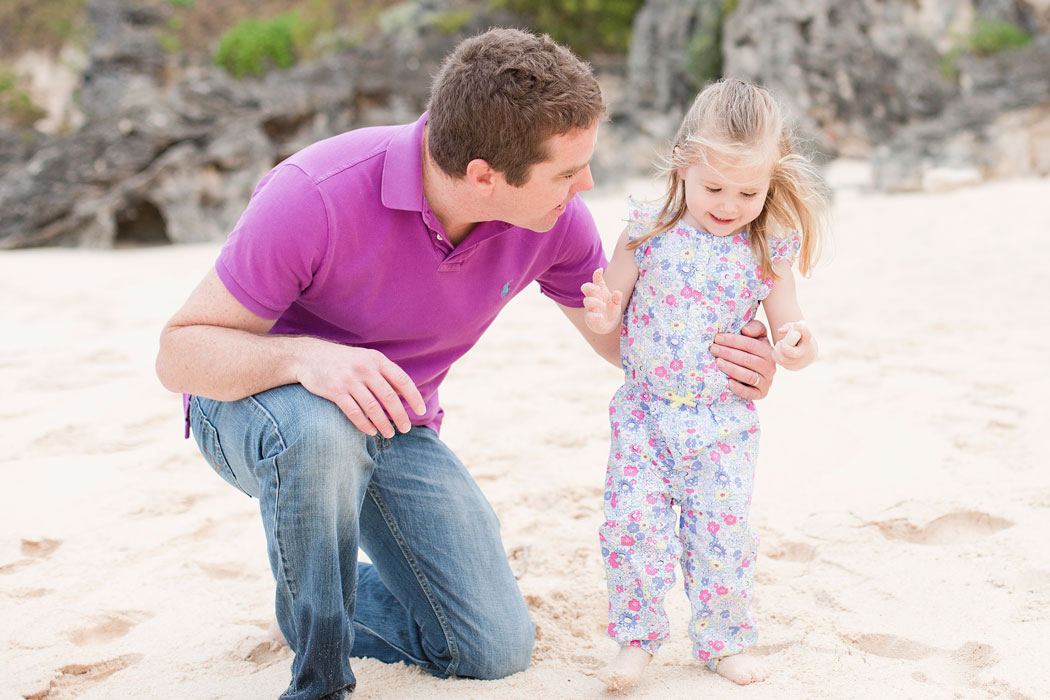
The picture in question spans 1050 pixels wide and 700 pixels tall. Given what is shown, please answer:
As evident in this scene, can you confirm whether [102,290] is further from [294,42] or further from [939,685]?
[294,42]

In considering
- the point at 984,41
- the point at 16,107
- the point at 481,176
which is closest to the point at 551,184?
the point at 481,176

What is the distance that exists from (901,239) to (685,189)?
20.6 ft

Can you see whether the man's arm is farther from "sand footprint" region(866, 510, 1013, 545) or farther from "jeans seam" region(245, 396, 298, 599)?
"sand footprint" region(866, 510, 1013, 545)

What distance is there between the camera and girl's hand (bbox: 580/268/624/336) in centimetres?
204

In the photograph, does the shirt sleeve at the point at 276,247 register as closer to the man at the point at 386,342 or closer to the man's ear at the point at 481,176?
the man at the point at 386,342

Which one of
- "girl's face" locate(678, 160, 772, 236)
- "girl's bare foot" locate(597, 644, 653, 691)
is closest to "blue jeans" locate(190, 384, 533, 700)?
"girl's bare foot" locate(597, 644, 653, 691)

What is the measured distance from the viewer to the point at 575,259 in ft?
7.99

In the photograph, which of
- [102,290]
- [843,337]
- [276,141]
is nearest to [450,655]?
[843,337]

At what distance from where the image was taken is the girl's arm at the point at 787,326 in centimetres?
197

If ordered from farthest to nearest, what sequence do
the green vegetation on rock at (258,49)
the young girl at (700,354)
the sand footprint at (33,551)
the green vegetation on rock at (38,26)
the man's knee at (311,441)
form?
1. the green vegetation on rock at (38,26)
2. the green vegetation on rock at (258,49)
3. the sand footprint at (33,551)
4. the young girl at (700,354)
5. the man's knee at (311,441)

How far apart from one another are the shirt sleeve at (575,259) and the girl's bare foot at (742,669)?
0.99m

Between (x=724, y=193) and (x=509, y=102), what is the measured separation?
525 millimetres

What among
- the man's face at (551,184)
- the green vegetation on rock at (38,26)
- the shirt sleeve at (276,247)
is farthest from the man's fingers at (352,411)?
the green vegetation on rock at (38,26)

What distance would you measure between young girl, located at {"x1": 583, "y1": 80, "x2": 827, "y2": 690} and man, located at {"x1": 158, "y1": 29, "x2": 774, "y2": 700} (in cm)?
12
